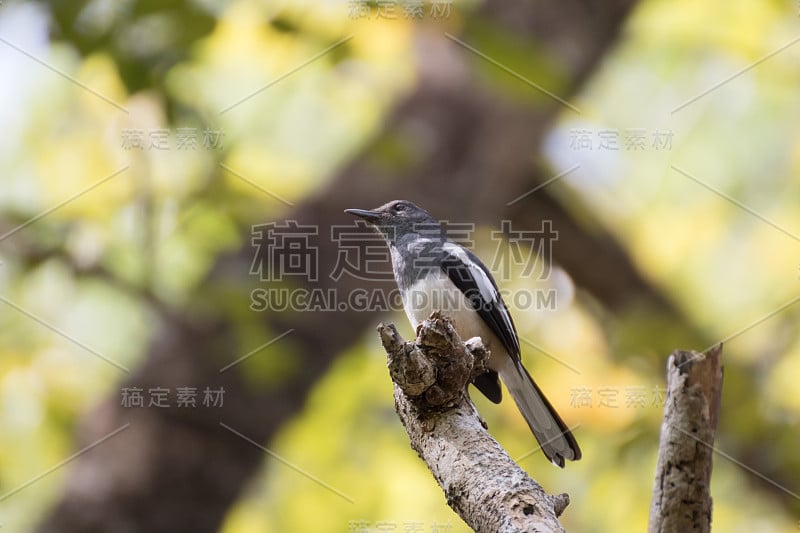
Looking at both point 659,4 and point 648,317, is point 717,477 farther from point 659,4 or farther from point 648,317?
point 659,4

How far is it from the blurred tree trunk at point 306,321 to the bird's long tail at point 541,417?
143 cm

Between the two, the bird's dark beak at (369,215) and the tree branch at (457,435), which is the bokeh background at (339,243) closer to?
the bird's dark beak at (369,215)

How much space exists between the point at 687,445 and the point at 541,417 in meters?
1.65

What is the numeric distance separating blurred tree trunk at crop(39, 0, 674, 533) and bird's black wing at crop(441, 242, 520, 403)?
819 millimetres

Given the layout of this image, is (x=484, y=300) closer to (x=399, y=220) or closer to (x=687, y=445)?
(x=399, y=220)

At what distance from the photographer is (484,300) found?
4.17 metres

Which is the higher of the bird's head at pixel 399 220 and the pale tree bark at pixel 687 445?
the bird's head at pixel 399 220

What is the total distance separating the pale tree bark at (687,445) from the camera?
2.53 meters

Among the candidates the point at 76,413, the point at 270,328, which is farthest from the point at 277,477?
the point at 270,328

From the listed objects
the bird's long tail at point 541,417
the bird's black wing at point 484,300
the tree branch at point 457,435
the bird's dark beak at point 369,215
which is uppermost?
the bird's dark beak at point 369,215

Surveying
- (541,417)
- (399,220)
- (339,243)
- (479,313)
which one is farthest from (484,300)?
(339,243)

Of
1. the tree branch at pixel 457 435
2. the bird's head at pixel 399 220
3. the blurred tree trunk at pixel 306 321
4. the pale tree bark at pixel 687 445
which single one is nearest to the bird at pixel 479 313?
the bird's head at pixel 399 220

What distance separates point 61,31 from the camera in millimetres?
3303

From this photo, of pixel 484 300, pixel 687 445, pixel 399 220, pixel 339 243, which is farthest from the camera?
pixel 339 243
